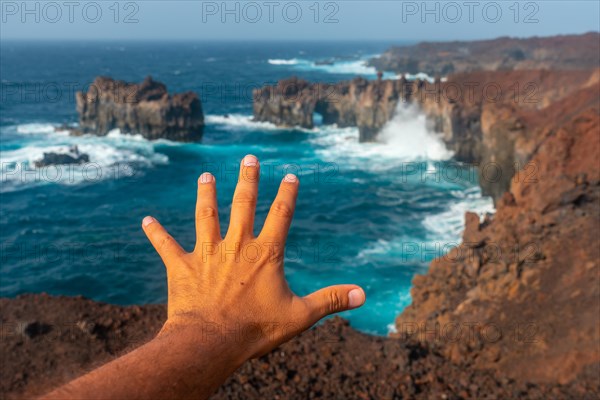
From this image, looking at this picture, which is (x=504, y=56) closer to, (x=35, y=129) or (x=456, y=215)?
(x=456, y=215)

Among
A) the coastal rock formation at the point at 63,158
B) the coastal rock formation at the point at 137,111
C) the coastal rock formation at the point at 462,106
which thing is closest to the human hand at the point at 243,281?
the coastal rock formation at the point at 462,106

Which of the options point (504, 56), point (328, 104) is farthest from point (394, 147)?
point (504, 56)

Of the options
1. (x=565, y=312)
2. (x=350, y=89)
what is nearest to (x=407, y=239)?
(x=565, y=312)

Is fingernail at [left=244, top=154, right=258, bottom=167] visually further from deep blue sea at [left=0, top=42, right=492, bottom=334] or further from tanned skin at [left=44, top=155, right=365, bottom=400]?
deep blue sea at [left=0, top=42, right=492, bottom=334]

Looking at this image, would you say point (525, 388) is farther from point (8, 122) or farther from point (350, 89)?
point (8, 122)

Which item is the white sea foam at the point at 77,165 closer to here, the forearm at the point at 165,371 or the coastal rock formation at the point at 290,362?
the coastal rock formation at the point at 290,362
